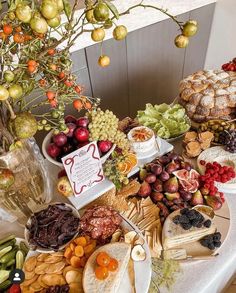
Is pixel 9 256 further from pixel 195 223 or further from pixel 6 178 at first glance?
pixel 195 223

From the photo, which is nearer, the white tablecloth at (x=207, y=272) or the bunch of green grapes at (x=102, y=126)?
the white tablecloth at (x=207, y=272)

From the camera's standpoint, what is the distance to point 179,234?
0.74 meters

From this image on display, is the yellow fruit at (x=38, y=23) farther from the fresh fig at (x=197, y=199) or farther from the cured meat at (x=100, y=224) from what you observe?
the fresh fig at (x=197, y=199)

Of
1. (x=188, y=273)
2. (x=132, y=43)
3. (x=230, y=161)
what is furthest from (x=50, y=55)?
(x=132, y=43)

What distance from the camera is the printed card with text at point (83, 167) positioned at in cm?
75

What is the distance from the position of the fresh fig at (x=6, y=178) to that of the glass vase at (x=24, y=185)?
2 cm

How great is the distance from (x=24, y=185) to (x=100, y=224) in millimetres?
234

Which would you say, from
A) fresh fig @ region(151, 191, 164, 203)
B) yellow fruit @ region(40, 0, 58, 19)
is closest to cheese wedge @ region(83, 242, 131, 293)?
fresh fig @ region(151, 191, 164, 203)

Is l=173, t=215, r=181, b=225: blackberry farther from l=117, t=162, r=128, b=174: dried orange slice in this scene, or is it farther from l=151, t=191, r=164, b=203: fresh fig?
l=117, t=162, r=128, b=174: dried orange slice

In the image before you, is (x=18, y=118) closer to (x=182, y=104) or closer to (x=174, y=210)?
(x=174, y=210)

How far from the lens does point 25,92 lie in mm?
586

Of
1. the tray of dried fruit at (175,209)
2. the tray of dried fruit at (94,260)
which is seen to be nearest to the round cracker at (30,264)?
the tray of dried fruit at (94,260)

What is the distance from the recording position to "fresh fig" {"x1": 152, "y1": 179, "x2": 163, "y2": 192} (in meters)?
0.87

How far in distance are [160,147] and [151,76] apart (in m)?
1.29
